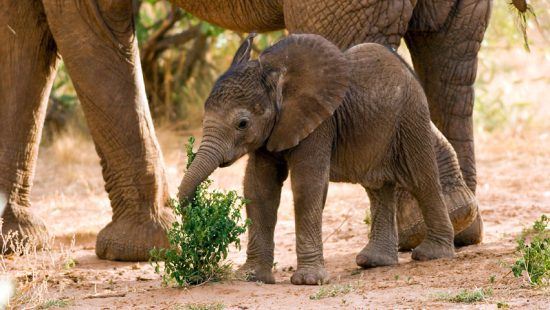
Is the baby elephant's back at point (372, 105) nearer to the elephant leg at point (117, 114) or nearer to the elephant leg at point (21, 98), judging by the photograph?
the elephant leg at point (117, 114)

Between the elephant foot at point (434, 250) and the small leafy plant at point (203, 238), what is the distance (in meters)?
1.10

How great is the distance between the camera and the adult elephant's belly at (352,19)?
241 inches

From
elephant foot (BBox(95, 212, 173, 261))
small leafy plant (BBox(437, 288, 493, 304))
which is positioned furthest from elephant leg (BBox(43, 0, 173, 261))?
small leafy plant (BBox(437, 288, 493, 304))

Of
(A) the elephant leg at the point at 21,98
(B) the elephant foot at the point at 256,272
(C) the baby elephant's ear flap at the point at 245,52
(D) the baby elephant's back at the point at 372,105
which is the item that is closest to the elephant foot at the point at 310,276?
(B) the elephant foot at the point at 256,272

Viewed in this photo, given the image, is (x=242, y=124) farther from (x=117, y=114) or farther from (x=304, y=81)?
(x=117, y=114)

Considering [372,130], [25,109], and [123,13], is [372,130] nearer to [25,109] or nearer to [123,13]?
[123,13]

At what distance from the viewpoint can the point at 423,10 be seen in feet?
22.3

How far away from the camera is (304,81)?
5.70m

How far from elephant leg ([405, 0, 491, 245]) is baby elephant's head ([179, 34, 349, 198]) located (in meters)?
1.36

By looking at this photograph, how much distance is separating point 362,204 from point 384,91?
3.27 metres

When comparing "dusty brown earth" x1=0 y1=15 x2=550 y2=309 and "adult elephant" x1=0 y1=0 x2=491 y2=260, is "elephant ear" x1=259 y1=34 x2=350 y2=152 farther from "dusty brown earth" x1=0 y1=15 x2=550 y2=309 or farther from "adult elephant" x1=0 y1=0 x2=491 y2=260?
"adult elephant" x1=0 y1=0 x2=491 y2=260

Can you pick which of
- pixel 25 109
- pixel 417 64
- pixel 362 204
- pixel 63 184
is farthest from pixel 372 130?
pixel 63 184

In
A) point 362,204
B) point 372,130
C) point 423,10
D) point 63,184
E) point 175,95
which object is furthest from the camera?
point 175,95

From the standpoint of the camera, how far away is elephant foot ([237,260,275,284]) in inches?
231
